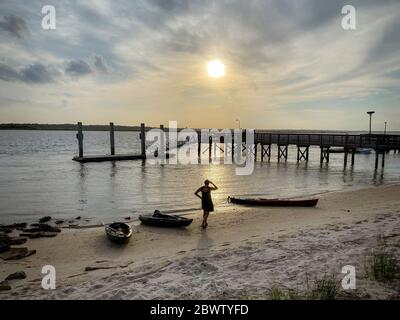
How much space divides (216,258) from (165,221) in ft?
18.6

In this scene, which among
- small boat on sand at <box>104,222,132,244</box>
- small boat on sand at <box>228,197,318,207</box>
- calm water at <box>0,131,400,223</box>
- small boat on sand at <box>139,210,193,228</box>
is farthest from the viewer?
small boat on sand at <box>228,197,318,207</box>

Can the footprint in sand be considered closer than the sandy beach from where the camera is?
No

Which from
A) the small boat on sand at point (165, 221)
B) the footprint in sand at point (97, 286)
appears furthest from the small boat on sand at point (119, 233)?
the footprint in sand at point (97, 286)

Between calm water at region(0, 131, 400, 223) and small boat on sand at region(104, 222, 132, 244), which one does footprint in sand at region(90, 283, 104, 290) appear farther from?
calm water at region(0, 131, 400, 223)

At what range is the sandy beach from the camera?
703 centimetres

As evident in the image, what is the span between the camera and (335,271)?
7.62m

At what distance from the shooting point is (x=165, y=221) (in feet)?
47.5

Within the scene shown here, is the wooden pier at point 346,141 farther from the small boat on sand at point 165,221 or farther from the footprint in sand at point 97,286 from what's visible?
the footprint in sand at point 97,286

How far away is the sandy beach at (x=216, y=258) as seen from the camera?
703 cm

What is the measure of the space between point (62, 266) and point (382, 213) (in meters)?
14.6

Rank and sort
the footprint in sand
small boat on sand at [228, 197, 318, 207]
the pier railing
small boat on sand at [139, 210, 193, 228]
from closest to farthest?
the footprint in sand < small boat on sand at [139, 210, 193, 228] < small boat on sand at [228, 197, 318, 207] < the pier railing

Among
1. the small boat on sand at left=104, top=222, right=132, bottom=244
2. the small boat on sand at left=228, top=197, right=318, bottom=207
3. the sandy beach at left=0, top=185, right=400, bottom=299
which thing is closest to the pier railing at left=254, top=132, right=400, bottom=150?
the small boat on sand at left=228, top=197, right=318, bottom=207

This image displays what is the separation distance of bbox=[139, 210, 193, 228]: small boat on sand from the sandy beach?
0.42 metres
